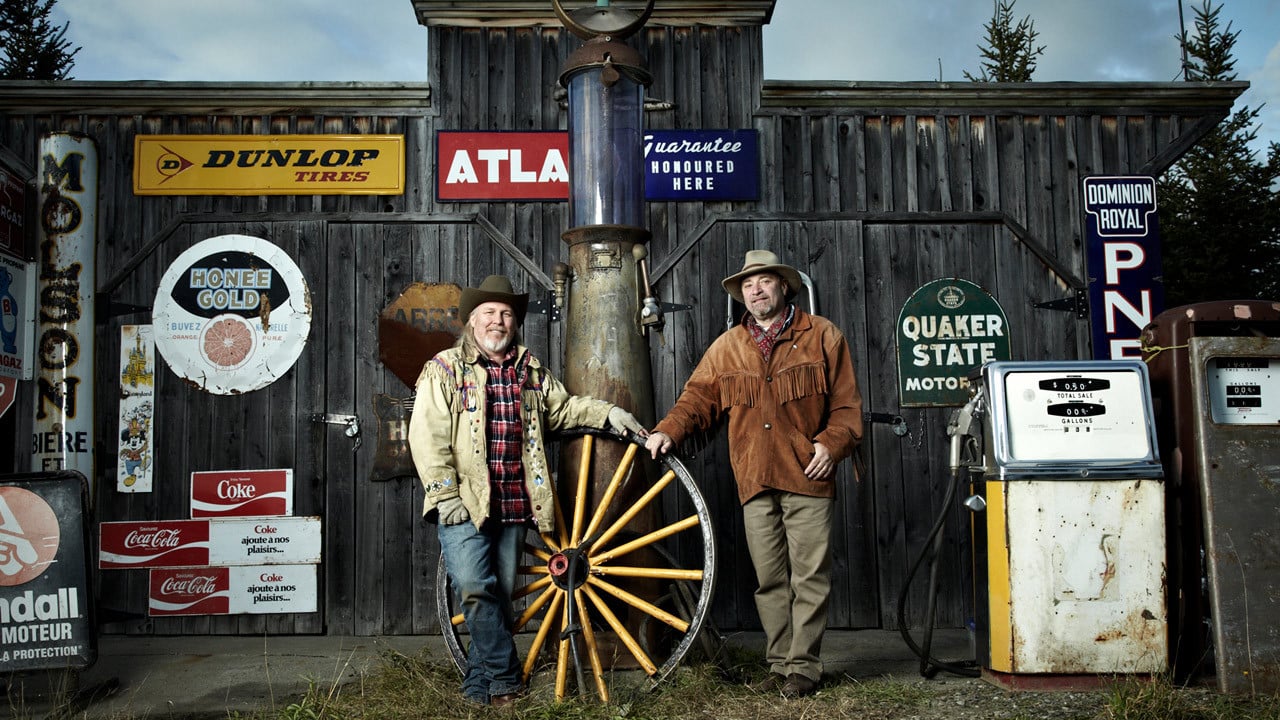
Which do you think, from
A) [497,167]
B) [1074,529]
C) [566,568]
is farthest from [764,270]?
[497,167]

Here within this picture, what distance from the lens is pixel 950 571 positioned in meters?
5.71

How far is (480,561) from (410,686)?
73cm

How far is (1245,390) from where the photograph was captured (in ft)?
13.1

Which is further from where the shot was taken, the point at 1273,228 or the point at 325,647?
the point at 1273,228

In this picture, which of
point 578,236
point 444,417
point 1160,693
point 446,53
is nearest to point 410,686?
point 444,417

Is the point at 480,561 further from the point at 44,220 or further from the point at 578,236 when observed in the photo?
the point at 44,220

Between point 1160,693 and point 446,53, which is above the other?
point 446,53

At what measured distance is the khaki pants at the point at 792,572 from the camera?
3.81 metres

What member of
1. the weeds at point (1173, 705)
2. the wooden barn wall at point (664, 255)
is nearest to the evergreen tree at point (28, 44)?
the wooden barn wall at point (664, 255)

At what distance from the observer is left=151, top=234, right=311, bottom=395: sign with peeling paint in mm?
5684

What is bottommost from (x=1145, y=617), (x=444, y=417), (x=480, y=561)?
(x=1145, y=617)

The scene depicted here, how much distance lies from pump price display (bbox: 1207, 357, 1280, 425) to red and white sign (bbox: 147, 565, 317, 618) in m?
4.77

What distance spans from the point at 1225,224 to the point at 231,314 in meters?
14.7

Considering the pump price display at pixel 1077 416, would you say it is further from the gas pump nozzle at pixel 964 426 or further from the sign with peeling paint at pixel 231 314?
the sign with peeling paint at pixel 231 314
